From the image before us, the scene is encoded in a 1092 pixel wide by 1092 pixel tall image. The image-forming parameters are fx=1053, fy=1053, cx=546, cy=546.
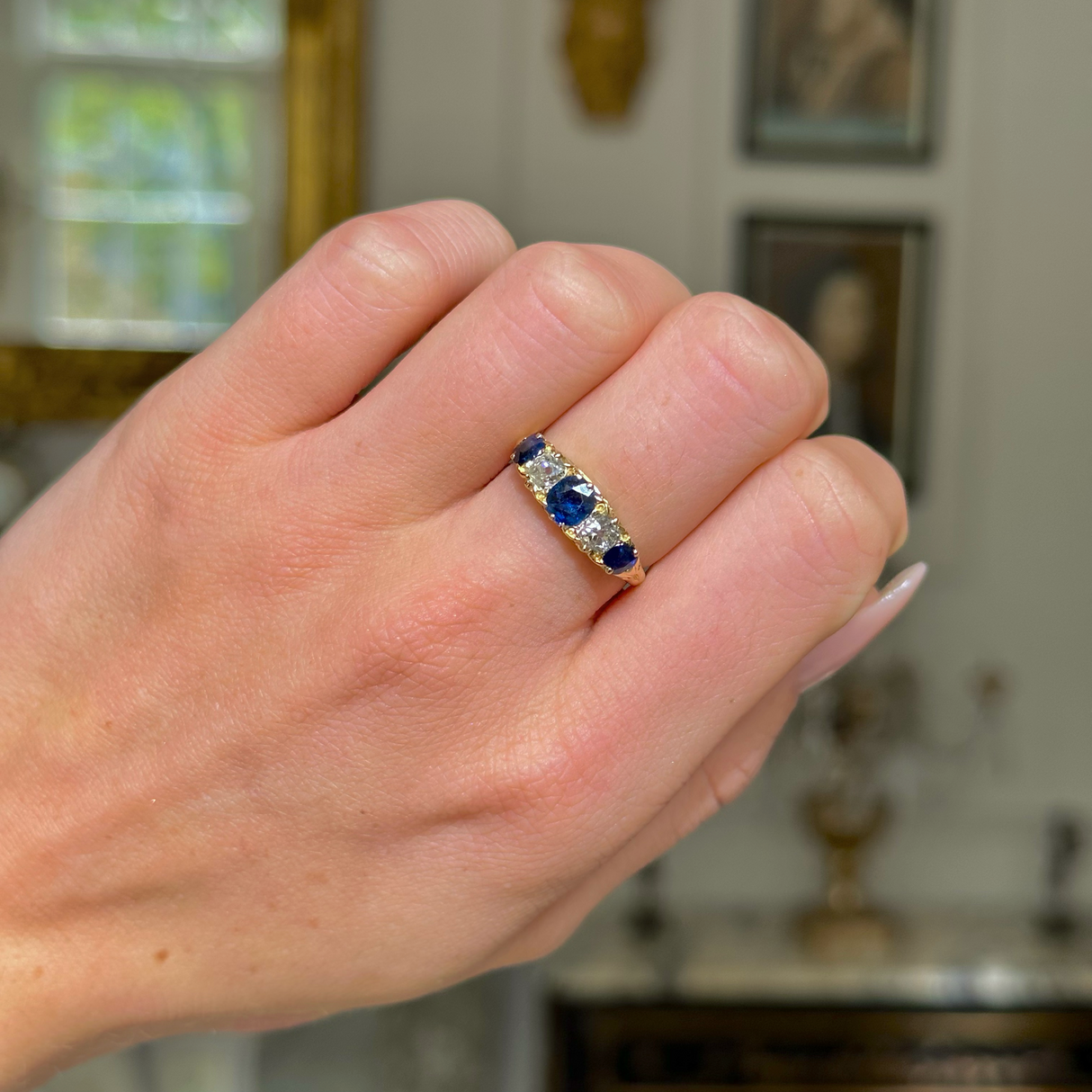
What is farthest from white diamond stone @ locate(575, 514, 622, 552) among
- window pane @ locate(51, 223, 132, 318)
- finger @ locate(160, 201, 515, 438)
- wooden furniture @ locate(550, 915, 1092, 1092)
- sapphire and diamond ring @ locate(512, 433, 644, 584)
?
window pane @ locate(51, 223, 132, 318)

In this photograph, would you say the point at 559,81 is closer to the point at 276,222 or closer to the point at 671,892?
the point at 276,222

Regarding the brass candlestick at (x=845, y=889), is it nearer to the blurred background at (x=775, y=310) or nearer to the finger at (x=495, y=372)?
the blurred background at (x=775, y=310)

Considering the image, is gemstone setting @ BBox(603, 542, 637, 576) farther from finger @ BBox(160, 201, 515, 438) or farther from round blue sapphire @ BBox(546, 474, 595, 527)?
finger @ BBox(160, 201, 515, 438)

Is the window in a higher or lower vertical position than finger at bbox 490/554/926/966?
higher

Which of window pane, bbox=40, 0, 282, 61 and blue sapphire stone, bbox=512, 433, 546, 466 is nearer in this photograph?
blue sapphire stone, bbox=512, 433, 546, 466

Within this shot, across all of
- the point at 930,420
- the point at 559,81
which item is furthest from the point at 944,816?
the point at 559,81

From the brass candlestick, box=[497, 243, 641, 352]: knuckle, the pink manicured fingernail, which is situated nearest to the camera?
box=[497, 243, 641, 352]: knuckle

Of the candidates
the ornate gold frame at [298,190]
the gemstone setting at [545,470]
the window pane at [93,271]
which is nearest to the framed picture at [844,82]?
the ornate gold frame at [298,190]
